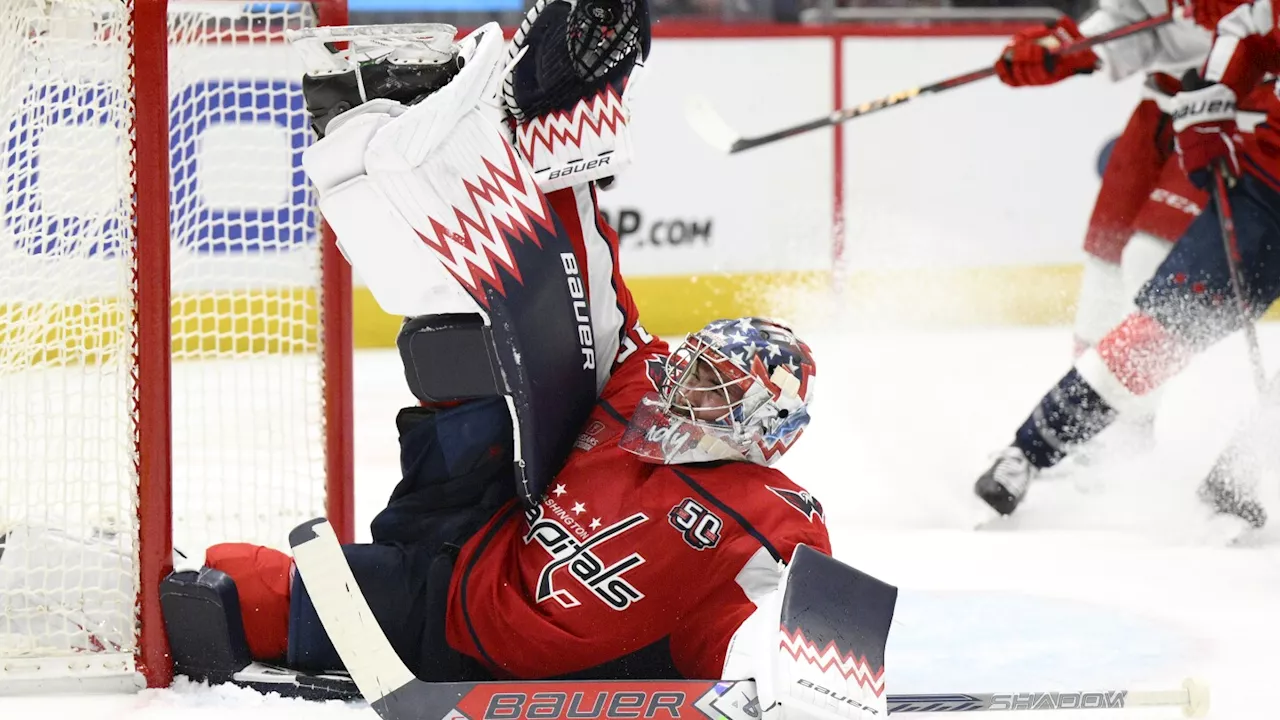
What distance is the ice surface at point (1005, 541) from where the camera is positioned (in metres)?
1.99

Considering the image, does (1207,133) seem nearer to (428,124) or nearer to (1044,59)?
(1044,59)

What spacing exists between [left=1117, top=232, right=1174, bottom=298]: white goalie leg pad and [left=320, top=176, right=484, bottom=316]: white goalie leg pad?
1964mm

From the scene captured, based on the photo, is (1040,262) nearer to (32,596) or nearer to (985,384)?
(985,384)

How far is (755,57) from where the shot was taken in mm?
5297

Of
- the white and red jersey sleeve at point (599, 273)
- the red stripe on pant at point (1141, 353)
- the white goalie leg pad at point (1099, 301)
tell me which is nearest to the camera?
the white and red jersey sleeve at point (599, 273)

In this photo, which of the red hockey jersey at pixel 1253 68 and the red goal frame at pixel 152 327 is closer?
the red goal frame at pixel 152 327

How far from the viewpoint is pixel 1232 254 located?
304 centimetres

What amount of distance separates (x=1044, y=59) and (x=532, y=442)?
2.11 meters

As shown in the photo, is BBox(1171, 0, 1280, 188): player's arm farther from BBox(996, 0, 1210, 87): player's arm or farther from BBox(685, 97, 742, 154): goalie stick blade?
BBox(685, 97, 742, 154): goalie stick blade

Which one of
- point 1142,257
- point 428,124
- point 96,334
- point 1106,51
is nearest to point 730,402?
point 428,124

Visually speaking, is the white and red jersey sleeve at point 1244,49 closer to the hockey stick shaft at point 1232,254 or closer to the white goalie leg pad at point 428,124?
the hockey stick shaft at point 1232,254

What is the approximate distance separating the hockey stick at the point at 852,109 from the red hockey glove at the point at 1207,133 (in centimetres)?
23

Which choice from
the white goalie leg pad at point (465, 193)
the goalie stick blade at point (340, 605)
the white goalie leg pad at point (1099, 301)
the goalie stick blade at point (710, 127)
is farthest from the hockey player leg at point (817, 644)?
the goalie stick blade at point (710, 127)

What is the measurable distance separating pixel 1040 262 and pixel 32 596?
4408mm
